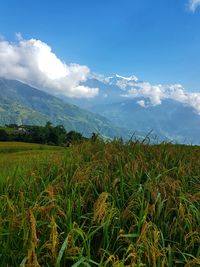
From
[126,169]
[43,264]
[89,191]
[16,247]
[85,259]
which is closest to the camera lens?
[85,259]

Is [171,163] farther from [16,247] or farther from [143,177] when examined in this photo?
[16,247]

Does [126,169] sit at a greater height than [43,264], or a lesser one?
greater

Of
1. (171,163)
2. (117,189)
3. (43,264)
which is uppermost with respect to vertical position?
(171,163)

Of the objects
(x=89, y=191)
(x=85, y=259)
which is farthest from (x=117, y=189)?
(x=85, y=259)

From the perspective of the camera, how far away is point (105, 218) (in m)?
6.81

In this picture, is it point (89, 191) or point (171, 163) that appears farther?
point (171, 163)

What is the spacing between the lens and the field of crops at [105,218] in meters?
5.69

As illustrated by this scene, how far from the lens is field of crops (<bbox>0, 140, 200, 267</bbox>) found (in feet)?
18.7

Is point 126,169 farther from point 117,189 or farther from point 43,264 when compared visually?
point 43,264

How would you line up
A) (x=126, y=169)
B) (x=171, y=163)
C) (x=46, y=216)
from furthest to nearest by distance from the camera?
(x=171, y=163), (x=126, y=169), (x=46, y=216)

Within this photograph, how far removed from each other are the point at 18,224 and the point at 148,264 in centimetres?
214

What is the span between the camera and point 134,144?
12930mm

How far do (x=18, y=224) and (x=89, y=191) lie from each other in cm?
230

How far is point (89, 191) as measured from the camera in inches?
334
